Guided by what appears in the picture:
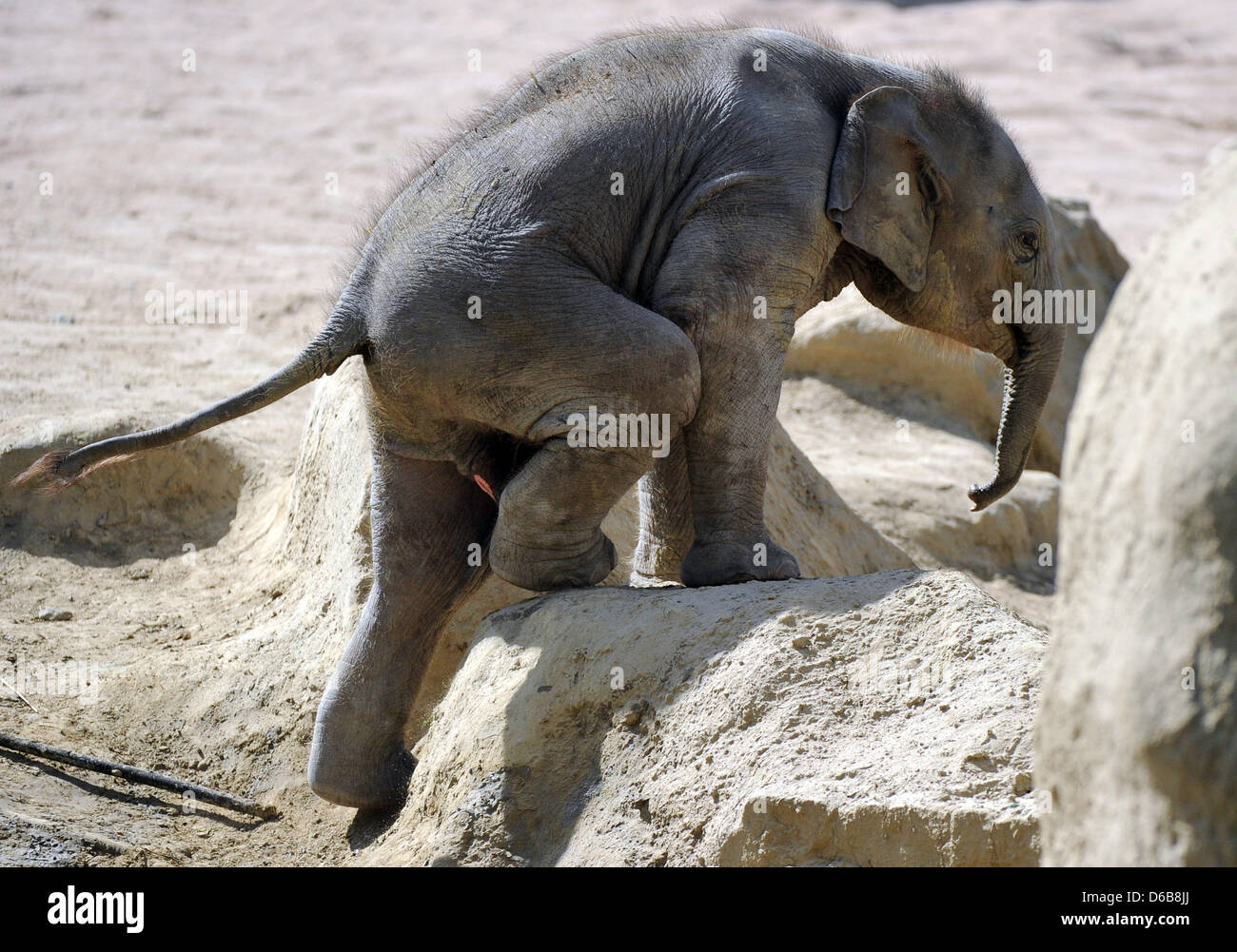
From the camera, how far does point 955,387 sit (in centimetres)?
934

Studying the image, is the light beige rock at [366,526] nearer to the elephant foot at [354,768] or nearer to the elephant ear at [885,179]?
the elephant foot at [354,768]

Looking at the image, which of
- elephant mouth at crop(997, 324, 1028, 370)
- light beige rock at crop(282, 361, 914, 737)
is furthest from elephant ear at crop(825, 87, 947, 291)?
light beige rock at crop(282, 361, 914, 737)

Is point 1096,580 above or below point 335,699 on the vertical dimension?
above

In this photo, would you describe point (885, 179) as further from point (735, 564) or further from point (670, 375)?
point (735, 564)

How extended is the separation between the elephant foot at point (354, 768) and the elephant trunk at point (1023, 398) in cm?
250

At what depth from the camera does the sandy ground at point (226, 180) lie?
19.2 feet

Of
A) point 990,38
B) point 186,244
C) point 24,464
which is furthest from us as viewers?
point 990,38

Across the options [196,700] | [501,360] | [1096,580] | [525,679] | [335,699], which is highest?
[1096,580]

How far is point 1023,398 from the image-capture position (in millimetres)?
5930

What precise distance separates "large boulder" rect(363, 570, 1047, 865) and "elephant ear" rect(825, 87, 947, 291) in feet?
4.48

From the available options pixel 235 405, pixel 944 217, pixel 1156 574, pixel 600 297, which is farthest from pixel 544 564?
pixel 1156 574

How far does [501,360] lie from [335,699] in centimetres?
135
